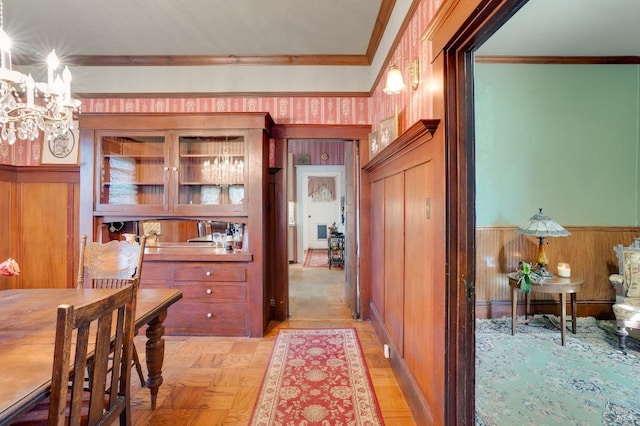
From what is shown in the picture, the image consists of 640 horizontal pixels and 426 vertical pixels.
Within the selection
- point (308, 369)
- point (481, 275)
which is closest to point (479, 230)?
point (481, 275)

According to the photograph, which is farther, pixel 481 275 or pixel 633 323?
pixel 481 275

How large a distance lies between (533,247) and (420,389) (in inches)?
98.5

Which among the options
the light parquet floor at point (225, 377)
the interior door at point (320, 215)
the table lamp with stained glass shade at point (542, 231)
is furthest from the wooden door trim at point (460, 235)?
the interior door at point (320, 215)

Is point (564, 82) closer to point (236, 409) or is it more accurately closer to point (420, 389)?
point (420, 389)

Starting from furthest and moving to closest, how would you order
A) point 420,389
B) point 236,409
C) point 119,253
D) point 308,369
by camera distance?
point 308,369 → point 119,253 → point 236,409 → point 420,389

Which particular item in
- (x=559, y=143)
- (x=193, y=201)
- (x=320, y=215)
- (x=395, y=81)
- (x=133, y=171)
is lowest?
(x=320, y=215)

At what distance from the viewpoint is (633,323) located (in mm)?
2555

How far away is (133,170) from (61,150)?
111 cm

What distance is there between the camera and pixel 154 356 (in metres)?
2.01

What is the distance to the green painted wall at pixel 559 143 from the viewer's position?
11.0ft

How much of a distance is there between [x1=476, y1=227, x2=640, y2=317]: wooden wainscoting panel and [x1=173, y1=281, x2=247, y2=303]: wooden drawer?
104 inches

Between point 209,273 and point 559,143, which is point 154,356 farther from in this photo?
point 559,143

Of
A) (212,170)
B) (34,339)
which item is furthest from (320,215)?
(34,339)

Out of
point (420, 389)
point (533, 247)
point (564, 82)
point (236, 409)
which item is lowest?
point (236, 409)
